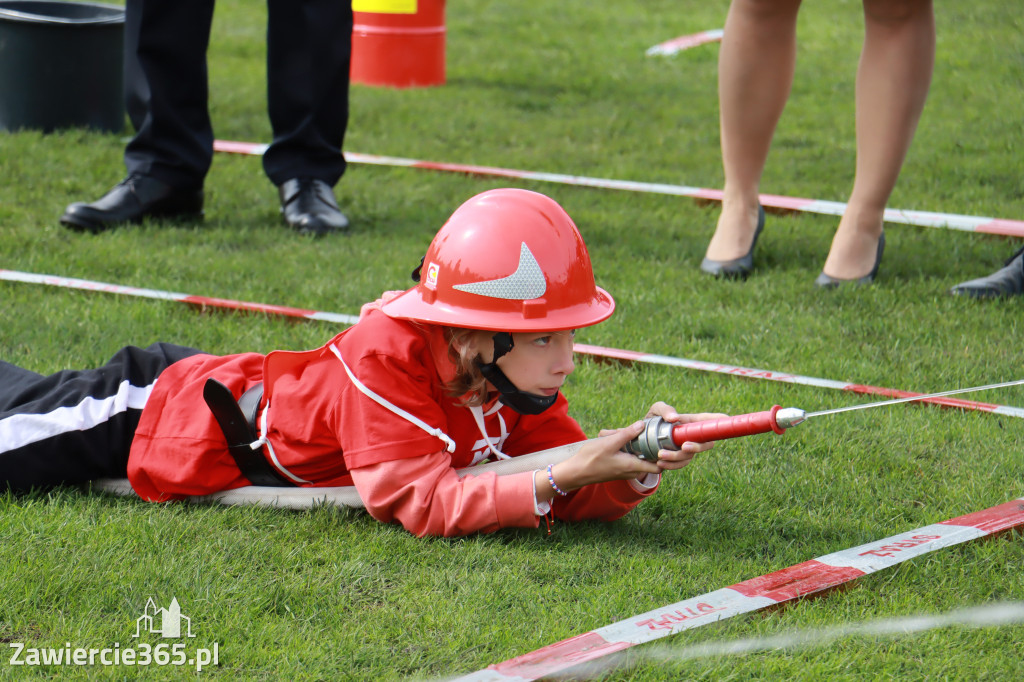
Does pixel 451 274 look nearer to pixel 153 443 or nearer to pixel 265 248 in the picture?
pixel 153 443

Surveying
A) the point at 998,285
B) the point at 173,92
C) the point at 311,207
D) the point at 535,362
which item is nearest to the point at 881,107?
the point at 998,285

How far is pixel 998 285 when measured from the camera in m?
4.38

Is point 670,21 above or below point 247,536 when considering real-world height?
above

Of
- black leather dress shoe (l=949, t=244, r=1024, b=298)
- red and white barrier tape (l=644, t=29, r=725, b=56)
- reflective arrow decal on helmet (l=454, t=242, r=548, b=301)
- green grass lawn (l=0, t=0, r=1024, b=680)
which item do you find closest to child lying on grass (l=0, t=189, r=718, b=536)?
reflective arrow decal on helmet (l=454, t=242, r=548, b=301)

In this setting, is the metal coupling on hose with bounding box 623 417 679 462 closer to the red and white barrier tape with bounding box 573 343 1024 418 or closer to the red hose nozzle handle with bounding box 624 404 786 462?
the red hose nozzle handle with bounding box 624 404 786 462

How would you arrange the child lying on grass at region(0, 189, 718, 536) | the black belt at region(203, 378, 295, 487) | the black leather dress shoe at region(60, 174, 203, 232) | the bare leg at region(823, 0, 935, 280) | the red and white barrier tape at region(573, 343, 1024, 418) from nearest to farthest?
the child lying on grass at region(0, 189, 718, 536) → the black belt at region(203, 378, 295, 487) → the red and white barrier tape at region(573, 343, 1024, 418) → the bare leg at region(823, 0, 935, 280) → the black leather dress shoe at region(60, 174, 203, 232)

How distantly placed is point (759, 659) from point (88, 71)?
586cm

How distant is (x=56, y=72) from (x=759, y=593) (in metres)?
5.75

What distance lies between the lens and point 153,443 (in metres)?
2.76

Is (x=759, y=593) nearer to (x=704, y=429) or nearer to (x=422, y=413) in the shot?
(x=704, y=429)

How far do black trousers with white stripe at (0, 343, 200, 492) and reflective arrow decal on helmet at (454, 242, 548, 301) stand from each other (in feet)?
3.28

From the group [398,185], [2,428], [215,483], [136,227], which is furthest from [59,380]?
[398,185]

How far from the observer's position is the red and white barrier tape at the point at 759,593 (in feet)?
6.78

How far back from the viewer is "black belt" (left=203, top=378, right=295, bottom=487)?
264 cm
